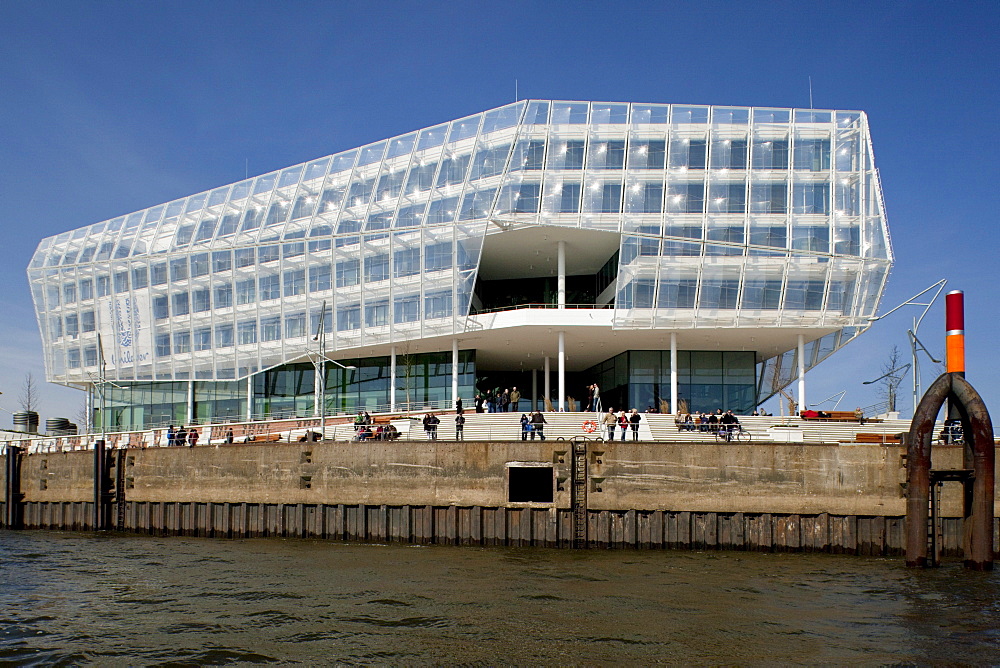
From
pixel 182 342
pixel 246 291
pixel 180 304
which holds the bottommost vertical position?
pixel 182 342

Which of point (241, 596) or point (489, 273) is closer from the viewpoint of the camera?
point (241, 596)

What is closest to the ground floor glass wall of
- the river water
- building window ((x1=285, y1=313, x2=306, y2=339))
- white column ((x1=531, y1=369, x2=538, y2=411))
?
building window ((x1=285, y1=313, x2=306, y2=339))

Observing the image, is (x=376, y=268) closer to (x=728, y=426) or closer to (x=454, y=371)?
(x=454, y=371)

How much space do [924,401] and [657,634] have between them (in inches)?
517

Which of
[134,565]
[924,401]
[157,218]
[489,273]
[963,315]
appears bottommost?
[134,565]

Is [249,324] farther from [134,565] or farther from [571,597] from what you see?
[571,597]

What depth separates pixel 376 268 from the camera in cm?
5259

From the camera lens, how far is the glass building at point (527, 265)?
47.7 metres

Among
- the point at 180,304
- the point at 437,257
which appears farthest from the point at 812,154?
the point at 180,304

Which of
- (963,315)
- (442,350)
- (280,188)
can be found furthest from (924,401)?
(280,188)

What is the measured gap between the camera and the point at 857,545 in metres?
28.6

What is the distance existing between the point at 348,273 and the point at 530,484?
25.0 meters

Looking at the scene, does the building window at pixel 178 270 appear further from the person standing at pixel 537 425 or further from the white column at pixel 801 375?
the white column at pixel 801 375

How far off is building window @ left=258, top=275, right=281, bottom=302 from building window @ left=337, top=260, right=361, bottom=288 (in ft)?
15.5
